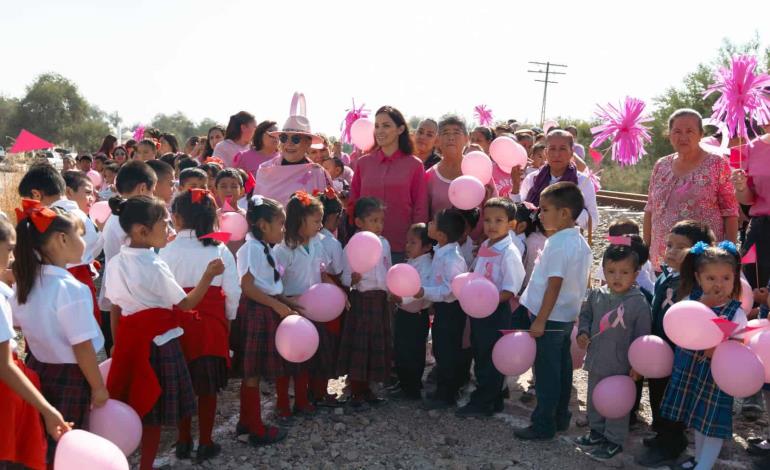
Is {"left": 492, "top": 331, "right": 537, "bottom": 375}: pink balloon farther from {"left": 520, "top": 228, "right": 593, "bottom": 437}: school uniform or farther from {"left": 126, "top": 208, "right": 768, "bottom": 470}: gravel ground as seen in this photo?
{"left": 126, "top": 208, "right": 768, "bottom": 470}: gravel ground

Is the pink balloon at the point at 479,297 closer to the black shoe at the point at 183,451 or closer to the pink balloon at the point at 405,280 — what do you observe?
the pink balloon at the point at 405,280

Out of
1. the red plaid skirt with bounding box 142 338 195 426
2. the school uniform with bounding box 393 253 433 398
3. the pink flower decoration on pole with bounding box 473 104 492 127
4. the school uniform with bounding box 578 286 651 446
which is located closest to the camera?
the red plaid skirt with bounding box 142 338 195 426

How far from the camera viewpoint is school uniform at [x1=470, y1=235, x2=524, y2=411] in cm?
421

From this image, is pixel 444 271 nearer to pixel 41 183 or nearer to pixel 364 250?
pixel 364 250

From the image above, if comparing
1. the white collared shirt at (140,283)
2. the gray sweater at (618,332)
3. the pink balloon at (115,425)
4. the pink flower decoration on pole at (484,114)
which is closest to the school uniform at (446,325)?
the gray sweater at (618,332)

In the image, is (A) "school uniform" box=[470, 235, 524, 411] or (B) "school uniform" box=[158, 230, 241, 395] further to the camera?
(A) "school uniform" box=[470, 235, 524, 411]

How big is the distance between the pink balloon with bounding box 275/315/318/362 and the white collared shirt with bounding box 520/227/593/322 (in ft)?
4.07

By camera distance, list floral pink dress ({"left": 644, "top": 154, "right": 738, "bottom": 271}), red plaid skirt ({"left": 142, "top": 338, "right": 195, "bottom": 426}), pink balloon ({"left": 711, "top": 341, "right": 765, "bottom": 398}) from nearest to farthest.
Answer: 1. pink balloon ({"left": 711, "top": 341, "right": 765, "bottom": 398})
2. red plaid skirt ({"left": 142, "top": 338, "right": 195, "bottom": 426})
3. floral pink dress ({"left": 644, "top": 154, "right": 738, "bottom": 271})

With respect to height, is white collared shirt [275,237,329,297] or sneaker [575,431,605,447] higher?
white collared shirt [275,237,329,297]

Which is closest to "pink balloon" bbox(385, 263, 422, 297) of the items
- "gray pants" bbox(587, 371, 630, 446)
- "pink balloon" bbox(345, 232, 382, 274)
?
"pink balloon" bbox(345, 232, 382, 274)

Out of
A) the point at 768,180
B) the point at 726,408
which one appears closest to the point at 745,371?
the point at 726,408

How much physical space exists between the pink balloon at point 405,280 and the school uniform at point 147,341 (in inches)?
51.1

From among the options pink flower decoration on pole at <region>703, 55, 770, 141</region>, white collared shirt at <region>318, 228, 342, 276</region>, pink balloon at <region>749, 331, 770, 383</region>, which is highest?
pink flower decoration on pole at <region>703, 55, 770, 141</region>

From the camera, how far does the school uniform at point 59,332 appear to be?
2.73m
